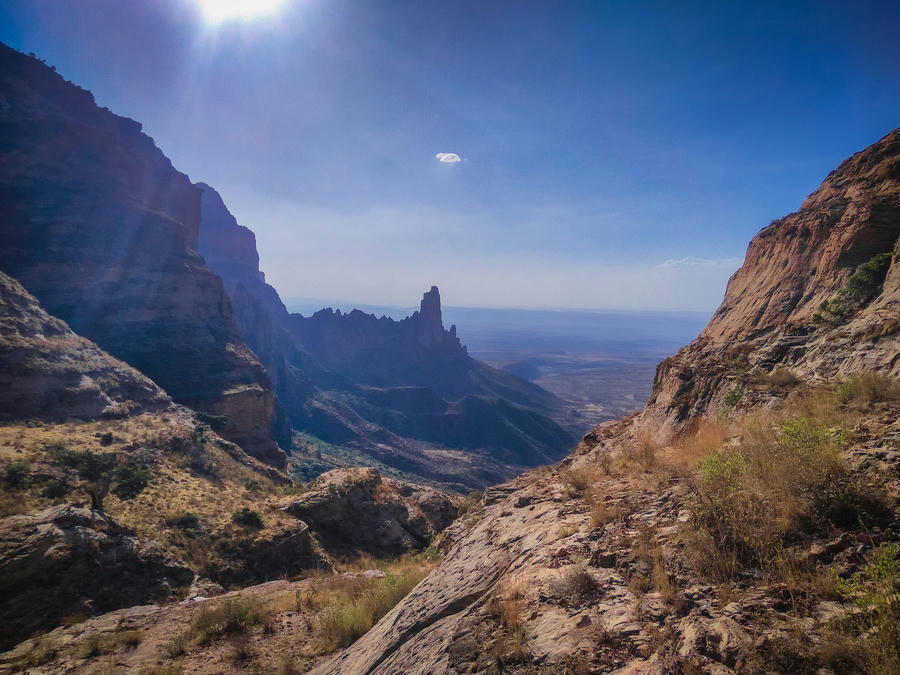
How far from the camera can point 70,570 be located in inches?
448

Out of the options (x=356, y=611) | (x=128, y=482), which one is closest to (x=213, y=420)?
(x=128, y=482)

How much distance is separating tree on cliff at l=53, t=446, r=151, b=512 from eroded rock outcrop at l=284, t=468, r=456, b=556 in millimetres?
7921

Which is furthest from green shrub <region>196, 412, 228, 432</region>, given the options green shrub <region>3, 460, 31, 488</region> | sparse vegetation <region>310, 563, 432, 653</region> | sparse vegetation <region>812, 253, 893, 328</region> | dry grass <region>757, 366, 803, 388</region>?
sparse vegetation <region>812, 253, 893, 328</region>

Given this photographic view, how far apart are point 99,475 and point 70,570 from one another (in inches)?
381

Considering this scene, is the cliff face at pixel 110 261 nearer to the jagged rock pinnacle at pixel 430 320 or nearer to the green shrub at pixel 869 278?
the green shrub at pixel 869 278

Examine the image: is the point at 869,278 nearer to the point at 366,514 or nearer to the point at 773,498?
the point at 773,498

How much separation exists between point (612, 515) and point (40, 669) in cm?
1184

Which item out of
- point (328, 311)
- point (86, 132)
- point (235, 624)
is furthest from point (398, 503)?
point (328, 311)

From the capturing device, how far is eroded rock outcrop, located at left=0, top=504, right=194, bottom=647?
10.4m

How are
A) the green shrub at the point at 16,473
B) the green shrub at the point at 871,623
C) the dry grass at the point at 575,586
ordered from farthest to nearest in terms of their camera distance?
the green shrub at the point at 16,473
the dry grass at the point at 575,586
the green shrub at the point at 871,623

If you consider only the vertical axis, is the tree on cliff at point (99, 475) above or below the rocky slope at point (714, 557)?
below

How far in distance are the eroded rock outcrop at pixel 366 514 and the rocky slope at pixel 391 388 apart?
47.3 meters

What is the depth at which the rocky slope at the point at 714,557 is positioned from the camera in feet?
9.09

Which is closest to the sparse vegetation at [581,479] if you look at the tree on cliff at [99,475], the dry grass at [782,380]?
the dry grass at [782,380]
